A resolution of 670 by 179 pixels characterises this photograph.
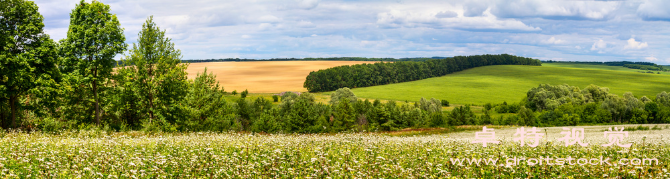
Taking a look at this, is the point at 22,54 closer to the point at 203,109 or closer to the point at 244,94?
the point at 203,109

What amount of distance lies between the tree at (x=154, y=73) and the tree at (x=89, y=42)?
260 cm

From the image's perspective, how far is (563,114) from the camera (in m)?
98.4

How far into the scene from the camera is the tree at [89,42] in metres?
32.7

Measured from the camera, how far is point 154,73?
127 ft

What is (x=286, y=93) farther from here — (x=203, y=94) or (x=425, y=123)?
(x=203, y=94)

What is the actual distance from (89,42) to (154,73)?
22.3 ft

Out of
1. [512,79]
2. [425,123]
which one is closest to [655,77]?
[512,79]

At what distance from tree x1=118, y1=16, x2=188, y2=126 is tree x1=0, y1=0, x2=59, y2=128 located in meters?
5.63

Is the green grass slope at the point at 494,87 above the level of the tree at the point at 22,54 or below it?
below

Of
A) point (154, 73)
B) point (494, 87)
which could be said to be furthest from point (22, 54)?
point (494, 87)

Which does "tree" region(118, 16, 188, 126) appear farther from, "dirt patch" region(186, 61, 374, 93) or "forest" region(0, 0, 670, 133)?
"dirt patch" region(186, 61, 374, 93)

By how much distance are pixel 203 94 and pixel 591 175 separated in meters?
41.2

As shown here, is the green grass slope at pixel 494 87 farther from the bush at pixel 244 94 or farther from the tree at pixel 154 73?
the tree at pixel 154 73

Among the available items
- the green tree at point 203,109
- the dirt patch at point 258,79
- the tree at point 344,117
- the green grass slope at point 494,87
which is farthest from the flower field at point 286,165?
the green grass slope at point 494,87
